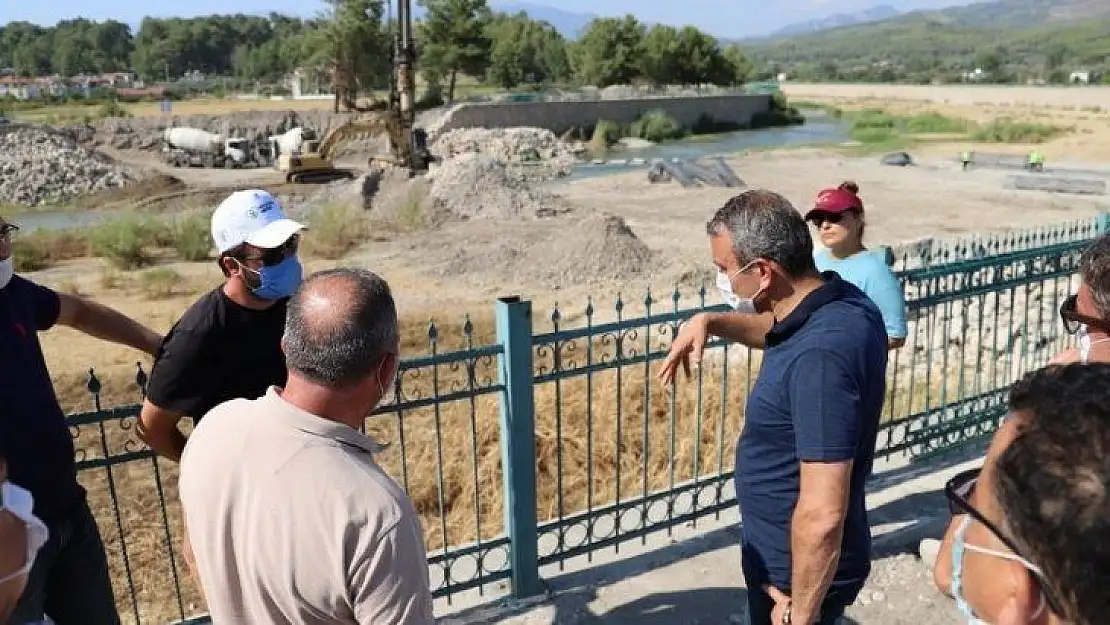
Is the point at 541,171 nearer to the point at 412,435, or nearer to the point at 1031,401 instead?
the point at 412,435

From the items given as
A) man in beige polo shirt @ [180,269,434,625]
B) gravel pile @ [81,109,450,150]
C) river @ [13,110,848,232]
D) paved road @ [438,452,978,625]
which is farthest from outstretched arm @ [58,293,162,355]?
gravel pile @ [81,109,450,150]

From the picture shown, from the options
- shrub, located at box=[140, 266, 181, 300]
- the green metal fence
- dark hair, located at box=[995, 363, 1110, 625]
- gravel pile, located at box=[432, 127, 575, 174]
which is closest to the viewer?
dark hair, located at box=[995, 363, 1110, 625]

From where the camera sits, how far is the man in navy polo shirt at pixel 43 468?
7.84 ft

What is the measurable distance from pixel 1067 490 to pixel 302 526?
1.34 meters

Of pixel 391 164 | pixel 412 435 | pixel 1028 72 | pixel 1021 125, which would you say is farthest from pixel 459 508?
pixel 1028 72

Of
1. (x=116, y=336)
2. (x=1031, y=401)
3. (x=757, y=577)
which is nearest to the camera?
(x=1031, y=401)

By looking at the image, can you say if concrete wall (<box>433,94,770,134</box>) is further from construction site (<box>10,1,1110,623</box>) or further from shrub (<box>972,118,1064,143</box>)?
shrub (<box>972,118,1064,143</box>)

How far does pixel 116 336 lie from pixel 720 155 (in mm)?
38751

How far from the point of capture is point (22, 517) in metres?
1.57

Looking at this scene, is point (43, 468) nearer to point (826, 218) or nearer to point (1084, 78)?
point (826, 218)

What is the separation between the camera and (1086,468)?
1.11 metres

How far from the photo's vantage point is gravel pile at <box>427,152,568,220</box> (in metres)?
19.2

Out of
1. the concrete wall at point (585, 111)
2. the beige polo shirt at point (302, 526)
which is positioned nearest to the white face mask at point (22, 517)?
the beige polo shirt at point (302, 526)

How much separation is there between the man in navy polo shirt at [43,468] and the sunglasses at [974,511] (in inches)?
89.3
